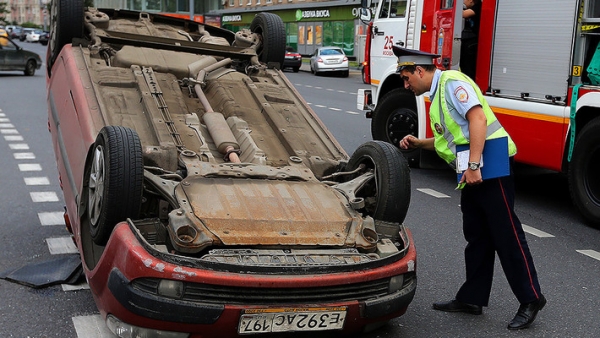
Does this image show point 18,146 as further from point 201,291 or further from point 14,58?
point 14,58

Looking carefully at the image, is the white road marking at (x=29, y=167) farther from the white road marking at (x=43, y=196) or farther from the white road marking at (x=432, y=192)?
the white road marking at (x=432, y=192)

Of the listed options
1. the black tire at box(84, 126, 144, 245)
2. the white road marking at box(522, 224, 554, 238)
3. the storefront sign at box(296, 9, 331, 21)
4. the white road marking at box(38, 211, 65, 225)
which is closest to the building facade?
the storefront sign at box(296, 9, 331, 21)

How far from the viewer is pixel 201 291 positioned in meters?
3.76

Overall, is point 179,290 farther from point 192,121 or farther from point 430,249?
point 430,249

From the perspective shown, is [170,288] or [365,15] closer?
[170,288]

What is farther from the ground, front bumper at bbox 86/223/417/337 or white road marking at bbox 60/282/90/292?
front bumper at bbox 86/223/417/337

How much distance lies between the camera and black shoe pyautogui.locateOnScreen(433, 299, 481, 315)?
5.02 metres

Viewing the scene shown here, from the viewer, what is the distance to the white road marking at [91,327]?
4.40 meters

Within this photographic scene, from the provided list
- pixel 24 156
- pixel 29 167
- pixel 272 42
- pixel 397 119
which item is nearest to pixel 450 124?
pixel 272 42

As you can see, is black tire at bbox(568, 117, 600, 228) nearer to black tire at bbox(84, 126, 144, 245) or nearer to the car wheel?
black tire at bbox(84, 126, 144, 245)

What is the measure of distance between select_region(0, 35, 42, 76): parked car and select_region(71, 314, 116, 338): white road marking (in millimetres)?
24047

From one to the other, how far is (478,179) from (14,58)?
2512 cm

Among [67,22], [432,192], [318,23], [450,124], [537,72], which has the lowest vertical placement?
[432,192]

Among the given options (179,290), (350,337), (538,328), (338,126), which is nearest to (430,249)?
(538,328)
